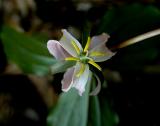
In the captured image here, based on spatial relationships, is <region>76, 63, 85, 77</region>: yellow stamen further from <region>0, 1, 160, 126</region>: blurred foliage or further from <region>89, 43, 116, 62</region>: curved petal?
<region>0, 1, 160, 126</region>: blurred foliage

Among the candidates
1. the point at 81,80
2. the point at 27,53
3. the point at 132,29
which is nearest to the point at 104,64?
the point at 132,29

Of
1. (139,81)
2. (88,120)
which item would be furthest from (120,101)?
(88,120)

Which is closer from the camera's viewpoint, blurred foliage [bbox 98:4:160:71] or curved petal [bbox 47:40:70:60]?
curved petal [bbox 47:40:70:60]

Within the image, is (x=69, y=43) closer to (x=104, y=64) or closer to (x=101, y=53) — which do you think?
(x=101, y=53)

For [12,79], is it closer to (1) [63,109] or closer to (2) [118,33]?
(1) [63,109]

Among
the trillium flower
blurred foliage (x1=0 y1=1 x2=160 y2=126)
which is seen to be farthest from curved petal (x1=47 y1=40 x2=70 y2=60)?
blurred foliage (x1=0 y1=1 x2=160 y2=126)

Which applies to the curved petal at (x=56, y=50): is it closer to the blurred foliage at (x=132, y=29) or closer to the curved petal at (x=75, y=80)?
the curved petal at (x=75, y=80)

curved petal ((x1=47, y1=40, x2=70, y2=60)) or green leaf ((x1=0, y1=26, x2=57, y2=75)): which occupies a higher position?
green leaf ((x1=0, y1=26, x2=57, y2=75))
